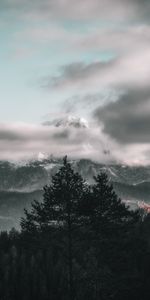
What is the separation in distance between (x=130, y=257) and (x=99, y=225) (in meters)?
8.08

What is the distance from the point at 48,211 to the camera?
5262 cm

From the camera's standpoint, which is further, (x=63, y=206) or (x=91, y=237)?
(x=91, y=237)

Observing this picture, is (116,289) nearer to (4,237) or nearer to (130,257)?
(130,257)

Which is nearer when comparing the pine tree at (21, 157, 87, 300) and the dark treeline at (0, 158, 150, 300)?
the pine tree at (21, 157, 87, 300)

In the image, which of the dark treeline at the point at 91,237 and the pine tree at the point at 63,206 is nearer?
the pine tree at the point at 63,206

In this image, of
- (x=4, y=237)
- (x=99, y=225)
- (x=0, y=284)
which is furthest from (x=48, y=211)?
(x=4, y=237)

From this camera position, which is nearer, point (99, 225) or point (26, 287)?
point (99, 225)

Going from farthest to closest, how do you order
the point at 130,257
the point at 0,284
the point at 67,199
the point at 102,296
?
the point at 0,284 → the point at 130,257 → the point at 102,296 → the point at 67,199

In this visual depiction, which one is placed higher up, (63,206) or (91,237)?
(63,206)

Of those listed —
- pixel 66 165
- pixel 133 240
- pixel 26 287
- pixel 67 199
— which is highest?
pixel 66 165

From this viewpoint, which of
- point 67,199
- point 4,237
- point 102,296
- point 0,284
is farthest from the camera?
point 4,237

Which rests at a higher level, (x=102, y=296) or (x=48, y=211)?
(x=48, y=211)

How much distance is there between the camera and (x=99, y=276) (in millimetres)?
58688

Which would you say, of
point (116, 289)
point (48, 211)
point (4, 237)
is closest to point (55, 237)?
point (48, 211)
